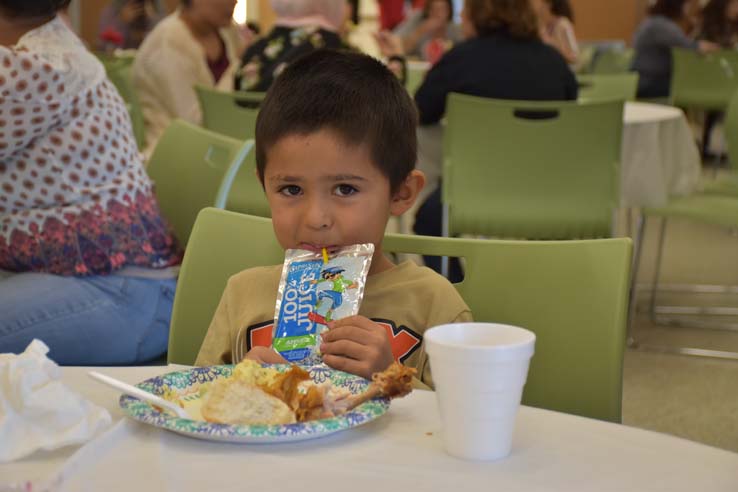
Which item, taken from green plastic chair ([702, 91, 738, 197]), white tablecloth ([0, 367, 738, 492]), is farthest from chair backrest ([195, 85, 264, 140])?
white tablecloth ([0, 367, 738, 492])

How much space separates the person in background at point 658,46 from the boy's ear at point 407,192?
6.46 metres

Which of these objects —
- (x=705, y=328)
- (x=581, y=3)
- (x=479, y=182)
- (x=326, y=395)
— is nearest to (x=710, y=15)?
(x=581, y=3)

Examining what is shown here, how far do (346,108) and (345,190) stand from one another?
106 millimetres

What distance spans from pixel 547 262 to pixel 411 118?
297 millimetres

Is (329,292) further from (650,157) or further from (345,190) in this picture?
(650,157)

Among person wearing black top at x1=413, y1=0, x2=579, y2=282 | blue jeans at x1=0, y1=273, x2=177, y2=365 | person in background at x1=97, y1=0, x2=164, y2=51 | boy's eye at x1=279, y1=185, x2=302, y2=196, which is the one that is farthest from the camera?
person in background at x1=97, y1=0, x2=164, y2=51

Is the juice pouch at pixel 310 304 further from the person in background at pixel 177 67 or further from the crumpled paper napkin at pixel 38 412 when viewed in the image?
the person in background at pixel 177 67

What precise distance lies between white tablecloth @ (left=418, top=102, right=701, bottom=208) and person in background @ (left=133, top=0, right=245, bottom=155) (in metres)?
0.80

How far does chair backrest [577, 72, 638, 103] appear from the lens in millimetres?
4863

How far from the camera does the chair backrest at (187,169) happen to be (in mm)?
2031

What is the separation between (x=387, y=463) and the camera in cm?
81

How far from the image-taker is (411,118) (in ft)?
4.77

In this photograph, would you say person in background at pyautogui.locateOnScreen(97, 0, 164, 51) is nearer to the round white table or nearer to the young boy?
the round white table

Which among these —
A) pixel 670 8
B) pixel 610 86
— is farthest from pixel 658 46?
pixel 610 86
